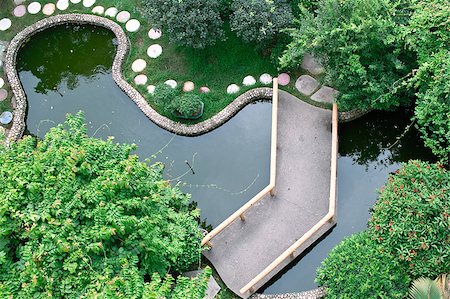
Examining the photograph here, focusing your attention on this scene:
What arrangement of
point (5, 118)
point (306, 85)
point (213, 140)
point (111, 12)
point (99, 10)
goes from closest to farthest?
point (213, 140) < point (306, 85) < point (5, 118) < point (111, 12) < point (99, 10)

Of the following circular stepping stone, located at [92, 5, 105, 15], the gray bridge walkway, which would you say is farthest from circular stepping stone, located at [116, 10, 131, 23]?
the gray bridge walkway

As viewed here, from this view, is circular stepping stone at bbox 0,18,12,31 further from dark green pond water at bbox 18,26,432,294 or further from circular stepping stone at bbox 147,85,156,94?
circular stepping stone at bbox 147,85,156,94

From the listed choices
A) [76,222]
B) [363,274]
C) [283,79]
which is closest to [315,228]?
[363,274]

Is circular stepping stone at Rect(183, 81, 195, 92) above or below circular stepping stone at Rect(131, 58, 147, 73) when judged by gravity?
above

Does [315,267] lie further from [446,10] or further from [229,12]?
[229,12]

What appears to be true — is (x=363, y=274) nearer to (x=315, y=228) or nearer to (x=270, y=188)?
(x=315, y=228)
